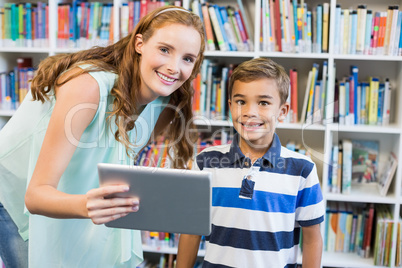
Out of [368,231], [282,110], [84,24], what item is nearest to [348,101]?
[368,231]

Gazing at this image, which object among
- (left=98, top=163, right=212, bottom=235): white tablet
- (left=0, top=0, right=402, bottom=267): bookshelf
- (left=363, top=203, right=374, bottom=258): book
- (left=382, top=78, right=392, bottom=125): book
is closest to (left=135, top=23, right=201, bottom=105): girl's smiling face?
(left=98, top=163, right=212, bottom=235): white tablet

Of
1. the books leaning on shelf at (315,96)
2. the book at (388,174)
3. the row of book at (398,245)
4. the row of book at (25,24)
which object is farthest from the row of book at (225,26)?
the row of book at (398,245)

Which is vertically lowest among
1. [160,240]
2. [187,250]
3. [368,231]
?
[160,240]

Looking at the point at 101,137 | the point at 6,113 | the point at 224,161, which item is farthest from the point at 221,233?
the point at 6,113

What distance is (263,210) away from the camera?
4.16 ft

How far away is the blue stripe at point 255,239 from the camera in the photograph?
126cm

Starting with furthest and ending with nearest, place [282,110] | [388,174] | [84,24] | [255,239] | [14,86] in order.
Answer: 1. [14,86]
2. [84,24]
3. [388,174]
4. [282,110]
5. [255,239]

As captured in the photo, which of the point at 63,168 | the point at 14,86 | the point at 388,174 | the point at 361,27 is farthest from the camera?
the point at 14,86

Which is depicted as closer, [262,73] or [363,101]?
[262,73]

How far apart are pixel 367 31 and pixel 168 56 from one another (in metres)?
1.38

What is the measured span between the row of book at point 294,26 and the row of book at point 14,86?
4.51ft

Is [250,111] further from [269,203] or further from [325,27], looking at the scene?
[325,27]

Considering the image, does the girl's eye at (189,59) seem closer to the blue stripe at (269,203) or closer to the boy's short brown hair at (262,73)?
the boy's short brown hair at (262,73)

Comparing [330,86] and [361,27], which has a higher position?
[361,27]
